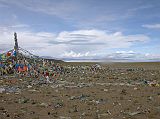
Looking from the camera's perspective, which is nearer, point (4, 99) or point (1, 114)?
point (1, 114)

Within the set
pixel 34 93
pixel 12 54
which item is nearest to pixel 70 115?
pixel 34 93

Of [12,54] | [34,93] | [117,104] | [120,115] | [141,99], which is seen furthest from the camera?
[12,54]

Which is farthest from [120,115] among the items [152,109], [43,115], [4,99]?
[4,99]

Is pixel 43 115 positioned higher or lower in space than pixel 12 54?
lower

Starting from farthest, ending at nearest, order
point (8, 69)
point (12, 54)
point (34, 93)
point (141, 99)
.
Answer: point (12, 54), point (8, 69), point (34, 93), point (141, 99)

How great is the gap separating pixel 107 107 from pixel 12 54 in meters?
31.3

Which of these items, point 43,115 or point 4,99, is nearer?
point 43,115

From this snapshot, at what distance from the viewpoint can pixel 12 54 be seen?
45.5 metres

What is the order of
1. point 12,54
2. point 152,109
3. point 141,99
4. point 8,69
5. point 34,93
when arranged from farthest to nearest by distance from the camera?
point 12,54, point 8,69, point 34,93, point 141,99, point 152,109

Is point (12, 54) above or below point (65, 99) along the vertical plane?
above

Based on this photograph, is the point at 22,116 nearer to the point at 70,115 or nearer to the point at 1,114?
the point at 1,114

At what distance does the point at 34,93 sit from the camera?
23281mm

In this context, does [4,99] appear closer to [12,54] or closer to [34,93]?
[34,93]

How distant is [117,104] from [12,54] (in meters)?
30.7
